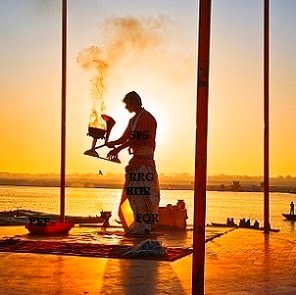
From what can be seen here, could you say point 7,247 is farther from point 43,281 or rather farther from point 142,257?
point 43,281

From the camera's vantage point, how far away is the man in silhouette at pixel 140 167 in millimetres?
8219

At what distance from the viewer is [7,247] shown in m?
7.05

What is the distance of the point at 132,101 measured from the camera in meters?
8.24

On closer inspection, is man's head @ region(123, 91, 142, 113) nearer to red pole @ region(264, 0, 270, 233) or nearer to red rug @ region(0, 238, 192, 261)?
red pole @ region(264, 0, 270, 233)

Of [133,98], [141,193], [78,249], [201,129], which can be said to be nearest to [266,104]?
[133,98]

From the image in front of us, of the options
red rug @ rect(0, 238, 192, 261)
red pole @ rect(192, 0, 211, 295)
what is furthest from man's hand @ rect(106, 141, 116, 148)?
red pole @ rect(192, 0, 211, 295)

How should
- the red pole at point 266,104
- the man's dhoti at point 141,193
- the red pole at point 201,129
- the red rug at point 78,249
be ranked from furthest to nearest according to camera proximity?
the man's dhoti at point 141,193 → the red pole at point 266,104 → the red rug at point 78,249 → the red pole at point 201,129

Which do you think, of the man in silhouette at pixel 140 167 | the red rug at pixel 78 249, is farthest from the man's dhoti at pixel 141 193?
the red rug at pixel 78 249

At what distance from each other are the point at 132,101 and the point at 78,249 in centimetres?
204

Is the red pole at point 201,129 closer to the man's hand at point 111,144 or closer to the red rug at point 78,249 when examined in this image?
the red rug at point 78,249

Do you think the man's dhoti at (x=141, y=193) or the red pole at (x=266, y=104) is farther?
the man's dhoti at (x=141, y=193)

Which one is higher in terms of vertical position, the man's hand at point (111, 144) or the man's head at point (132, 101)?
the man's head at point (132, 101)

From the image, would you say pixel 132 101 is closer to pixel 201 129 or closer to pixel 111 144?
pixel 111 144

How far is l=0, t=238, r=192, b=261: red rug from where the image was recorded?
6.42 m
